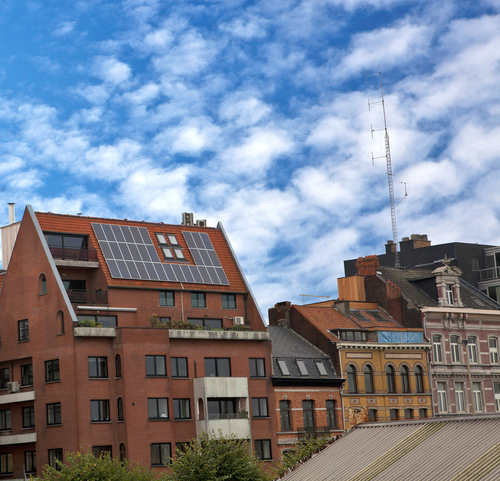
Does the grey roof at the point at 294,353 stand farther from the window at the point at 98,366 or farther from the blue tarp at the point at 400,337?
the window at the point at 98,366

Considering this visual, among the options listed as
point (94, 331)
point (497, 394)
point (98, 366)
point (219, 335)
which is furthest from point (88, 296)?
point (497, 394)

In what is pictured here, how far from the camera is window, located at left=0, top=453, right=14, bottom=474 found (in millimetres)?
66250

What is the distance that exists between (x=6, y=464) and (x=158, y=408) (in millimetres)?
13238

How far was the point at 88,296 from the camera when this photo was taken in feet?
220

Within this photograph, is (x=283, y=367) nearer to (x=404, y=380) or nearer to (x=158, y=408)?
(x=158, y=408)

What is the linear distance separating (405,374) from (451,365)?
17.7 feet

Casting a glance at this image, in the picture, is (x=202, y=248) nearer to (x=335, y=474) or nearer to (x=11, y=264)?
(x=11, y=264)

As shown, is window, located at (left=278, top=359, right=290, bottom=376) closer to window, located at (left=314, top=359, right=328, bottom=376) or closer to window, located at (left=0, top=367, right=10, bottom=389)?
window, located at (left=314, top=359, right=328, bottom=376)

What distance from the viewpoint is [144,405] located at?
62.8m

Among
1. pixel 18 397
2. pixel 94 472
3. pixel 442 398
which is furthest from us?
pixel 442 398

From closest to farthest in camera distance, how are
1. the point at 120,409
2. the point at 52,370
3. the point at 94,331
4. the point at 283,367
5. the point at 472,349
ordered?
the point at 94,331 < the point at 120,409 < the point at 52,370 < the point at 283,367 < the point at 472,349

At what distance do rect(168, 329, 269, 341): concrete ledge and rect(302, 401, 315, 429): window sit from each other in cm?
641

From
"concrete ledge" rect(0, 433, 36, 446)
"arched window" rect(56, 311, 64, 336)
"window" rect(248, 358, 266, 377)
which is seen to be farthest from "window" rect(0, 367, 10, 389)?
"window" rect(248, 358, 266, 377)

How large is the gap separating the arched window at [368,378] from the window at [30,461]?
2832 cm
